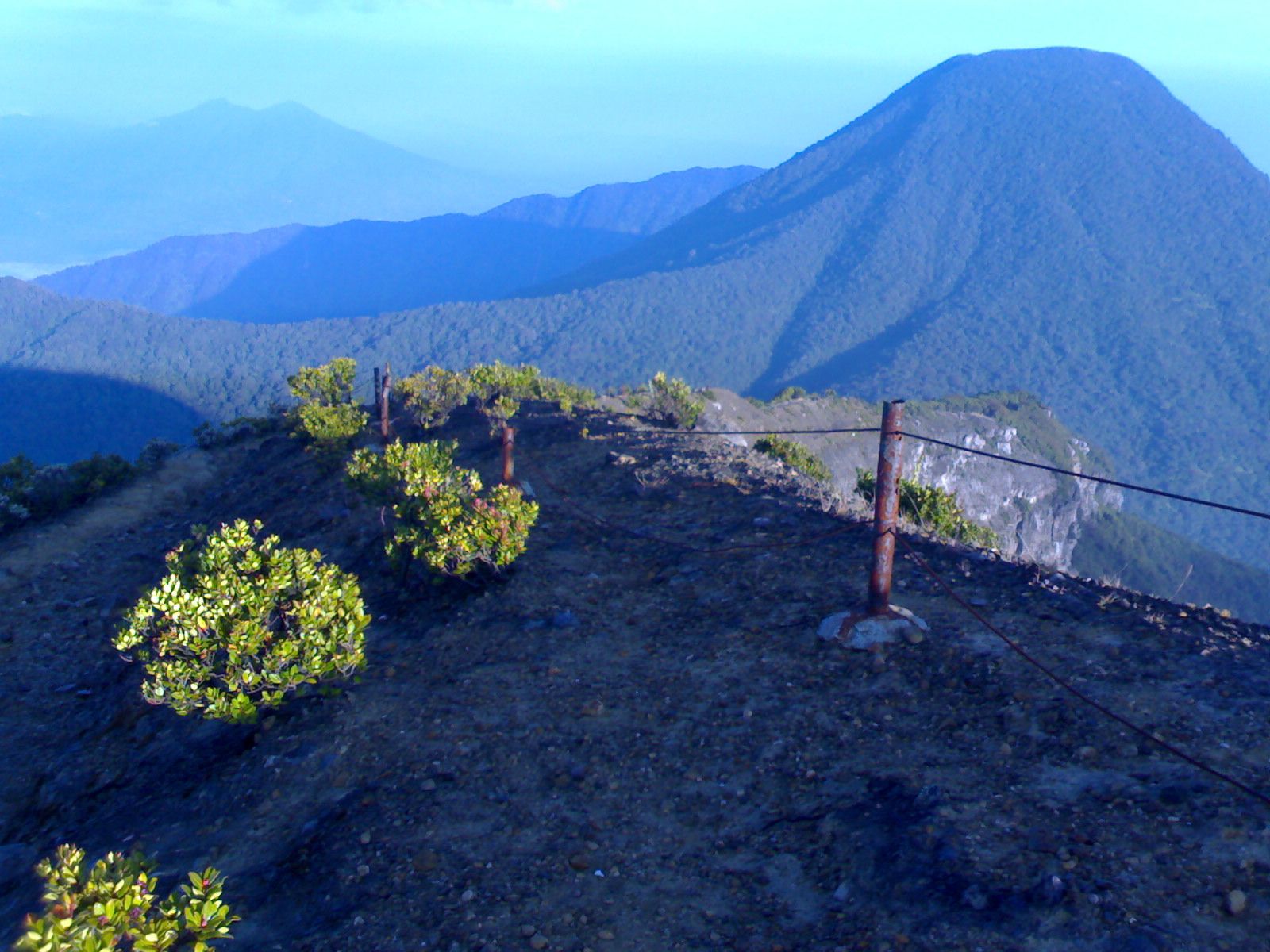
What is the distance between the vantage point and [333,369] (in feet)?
76.9

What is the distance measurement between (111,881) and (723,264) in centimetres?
15248

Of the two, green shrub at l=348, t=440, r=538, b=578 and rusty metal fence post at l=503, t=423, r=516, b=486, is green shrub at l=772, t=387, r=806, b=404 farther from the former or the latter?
green shrub at l=348, t=440, r=538, b=578

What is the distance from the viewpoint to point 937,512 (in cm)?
1183

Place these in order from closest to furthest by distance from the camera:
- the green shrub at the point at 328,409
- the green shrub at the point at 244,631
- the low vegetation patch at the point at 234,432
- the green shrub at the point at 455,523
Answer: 1. the green shrub at the point at 244,631
2. the green shrub at the point at 455,523
3. the green shrub at the point at 328,409
4. the low vegetation patch at the point at 234,432

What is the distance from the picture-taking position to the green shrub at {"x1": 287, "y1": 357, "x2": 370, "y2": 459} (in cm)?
1909

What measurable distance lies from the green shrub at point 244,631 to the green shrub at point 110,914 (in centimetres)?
324

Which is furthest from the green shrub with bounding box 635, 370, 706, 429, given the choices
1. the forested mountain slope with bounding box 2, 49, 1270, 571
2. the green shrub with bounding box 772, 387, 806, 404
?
the forested mountain slope with bounding box 2, 49, 1270, 571

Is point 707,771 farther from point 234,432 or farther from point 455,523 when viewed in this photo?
point 234,432

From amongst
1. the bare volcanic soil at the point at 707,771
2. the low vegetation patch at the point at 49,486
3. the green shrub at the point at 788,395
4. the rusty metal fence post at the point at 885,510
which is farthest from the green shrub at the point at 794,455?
the green shrub at the point at 788,395

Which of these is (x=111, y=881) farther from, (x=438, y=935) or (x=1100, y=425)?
(x=1100, y=425)

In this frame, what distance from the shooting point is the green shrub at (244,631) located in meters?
7.38

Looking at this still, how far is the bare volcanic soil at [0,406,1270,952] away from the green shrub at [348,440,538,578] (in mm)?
500

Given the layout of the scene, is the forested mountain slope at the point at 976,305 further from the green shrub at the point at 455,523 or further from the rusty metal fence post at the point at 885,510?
the rusty metal fence post at the point at 885,510

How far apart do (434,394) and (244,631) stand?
47.7ft
